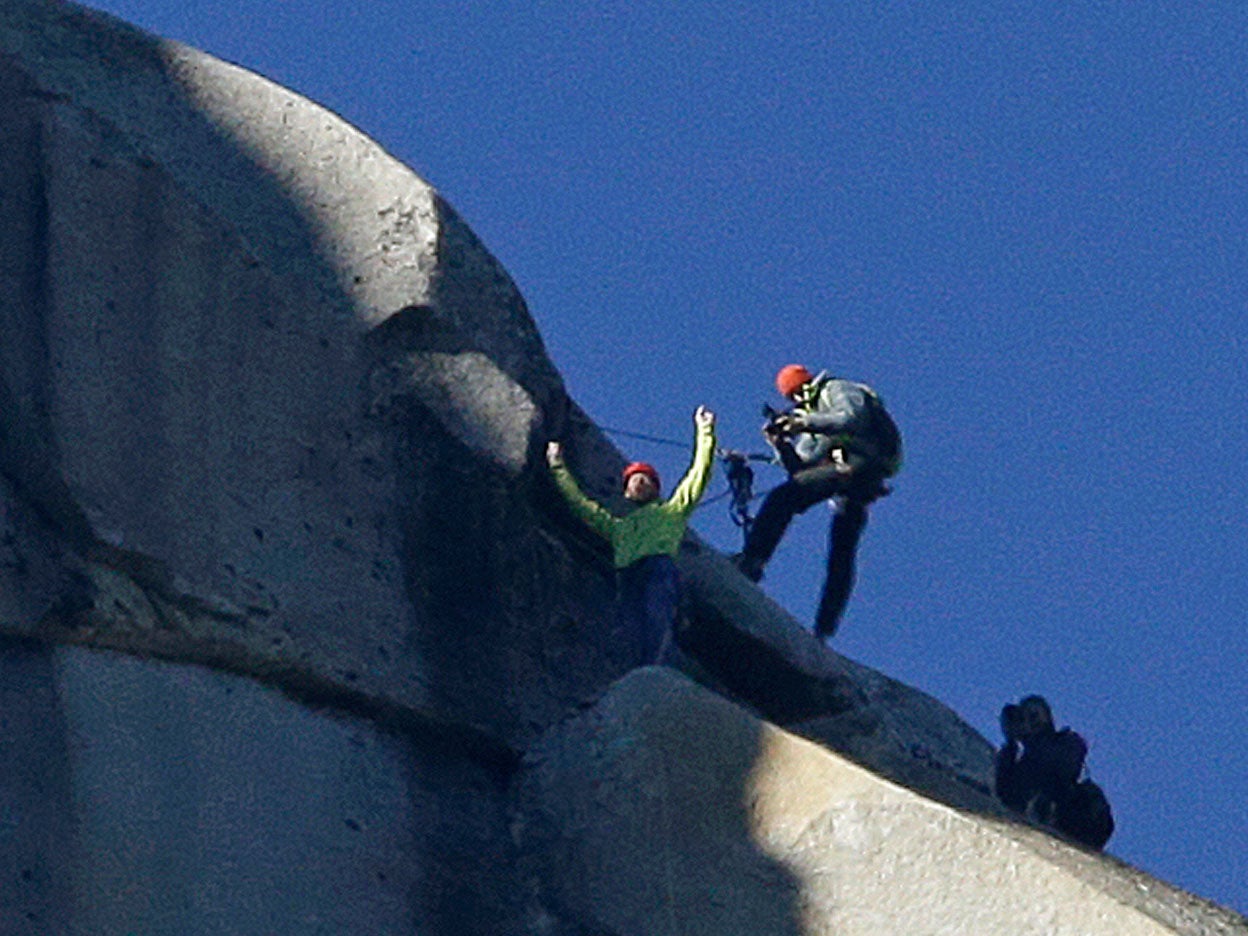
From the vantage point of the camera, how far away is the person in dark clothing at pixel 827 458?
78.9ft

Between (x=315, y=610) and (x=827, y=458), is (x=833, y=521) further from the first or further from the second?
(x=315, y=610)

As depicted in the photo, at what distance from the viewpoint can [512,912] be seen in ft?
67.4

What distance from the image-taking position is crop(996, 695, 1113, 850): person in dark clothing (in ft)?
73.3

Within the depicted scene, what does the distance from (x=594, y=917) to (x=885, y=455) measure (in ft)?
14.1

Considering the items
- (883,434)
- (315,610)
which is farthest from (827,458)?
(315,610)

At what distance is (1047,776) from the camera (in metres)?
22.5

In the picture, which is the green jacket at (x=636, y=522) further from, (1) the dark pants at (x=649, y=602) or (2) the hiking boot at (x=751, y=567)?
(2) the hiking boot at (x=751, y=567)

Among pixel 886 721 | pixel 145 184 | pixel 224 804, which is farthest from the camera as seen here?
pixel 886 721

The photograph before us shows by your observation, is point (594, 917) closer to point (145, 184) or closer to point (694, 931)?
point (694, 931)

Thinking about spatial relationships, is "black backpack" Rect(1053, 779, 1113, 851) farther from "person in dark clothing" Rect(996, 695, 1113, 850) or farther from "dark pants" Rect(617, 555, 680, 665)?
"dark pants" Rect(617, 555, 680, 665)

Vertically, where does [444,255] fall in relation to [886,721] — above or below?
above

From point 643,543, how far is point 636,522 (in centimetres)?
10

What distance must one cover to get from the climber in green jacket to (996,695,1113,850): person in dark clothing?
61.3 inches

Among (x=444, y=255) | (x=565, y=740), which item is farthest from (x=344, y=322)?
(x=565, y=740)
